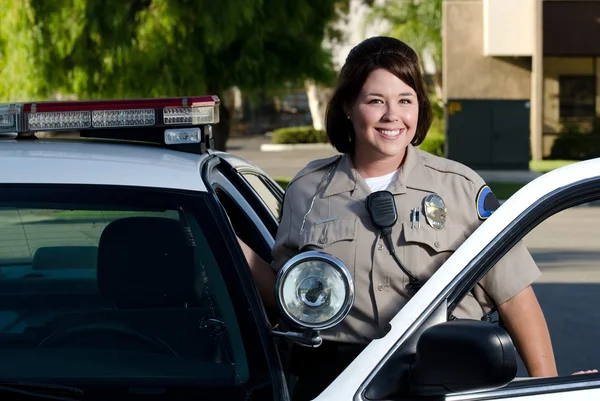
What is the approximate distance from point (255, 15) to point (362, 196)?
1511cm

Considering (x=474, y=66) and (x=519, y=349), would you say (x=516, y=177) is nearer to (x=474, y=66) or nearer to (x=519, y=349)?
(x=474, y=66)

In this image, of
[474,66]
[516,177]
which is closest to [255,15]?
[516,177]

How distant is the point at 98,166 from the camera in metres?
2.63

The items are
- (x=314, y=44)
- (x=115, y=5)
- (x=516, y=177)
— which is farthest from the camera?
(x=516, y=177)

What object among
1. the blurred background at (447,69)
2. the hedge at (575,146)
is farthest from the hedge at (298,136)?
the hedge at (575,146)

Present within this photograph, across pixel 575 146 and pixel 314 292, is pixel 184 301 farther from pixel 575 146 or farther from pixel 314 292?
pixel 575 146

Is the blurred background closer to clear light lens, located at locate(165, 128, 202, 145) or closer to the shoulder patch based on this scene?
the shoulder patch

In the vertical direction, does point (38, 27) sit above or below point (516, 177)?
above

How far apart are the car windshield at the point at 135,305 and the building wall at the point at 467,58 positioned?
2798cm

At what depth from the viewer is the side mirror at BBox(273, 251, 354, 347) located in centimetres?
234

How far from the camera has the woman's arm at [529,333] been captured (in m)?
2.55

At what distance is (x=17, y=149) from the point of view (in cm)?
281

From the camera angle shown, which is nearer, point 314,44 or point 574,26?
point 314,44

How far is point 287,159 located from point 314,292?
106ft
